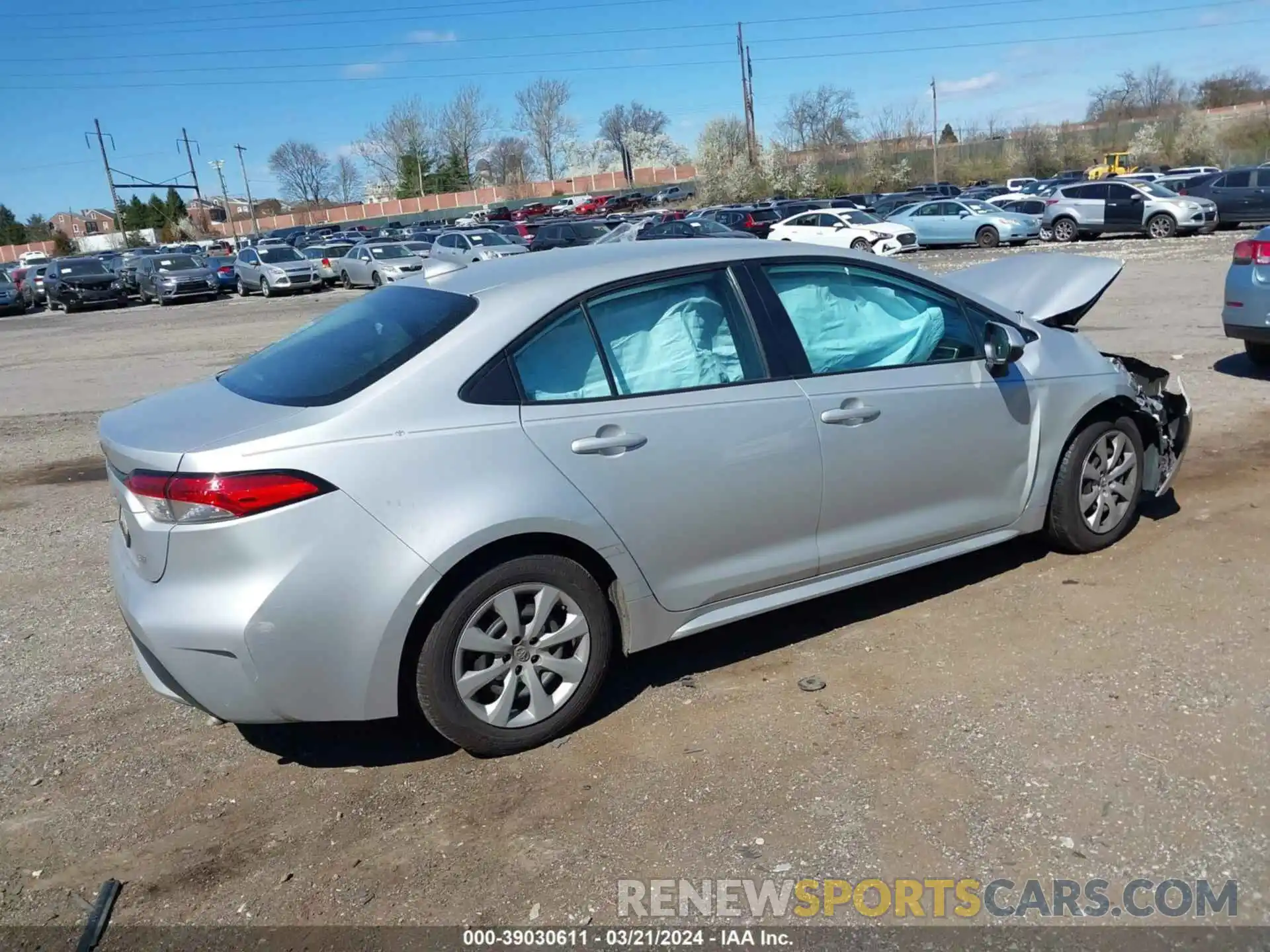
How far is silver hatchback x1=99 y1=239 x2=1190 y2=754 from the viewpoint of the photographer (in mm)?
3236

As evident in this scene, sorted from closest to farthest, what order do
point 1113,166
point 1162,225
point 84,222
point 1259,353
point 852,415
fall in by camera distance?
point 852,415, point 1259,353, point 1162,225, point 1113,166, point 84,222

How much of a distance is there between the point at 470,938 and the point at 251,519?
55.1 inches

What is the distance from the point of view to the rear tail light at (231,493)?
125 inches

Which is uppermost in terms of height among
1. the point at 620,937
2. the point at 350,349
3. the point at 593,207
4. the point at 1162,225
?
the point at 593,207

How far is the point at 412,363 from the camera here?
350 centimetres

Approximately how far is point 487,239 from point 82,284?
1315 centimetres

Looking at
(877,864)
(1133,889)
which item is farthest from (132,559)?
(1133,889)

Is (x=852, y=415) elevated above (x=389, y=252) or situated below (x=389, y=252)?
below

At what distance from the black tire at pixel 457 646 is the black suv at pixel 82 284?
34.5 metres

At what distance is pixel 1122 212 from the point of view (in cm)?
2830

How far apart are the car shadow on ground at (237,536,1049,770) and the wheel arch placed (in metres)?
0.25

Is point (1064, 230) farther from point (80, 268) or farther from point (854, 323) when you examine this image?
point (80, 268)

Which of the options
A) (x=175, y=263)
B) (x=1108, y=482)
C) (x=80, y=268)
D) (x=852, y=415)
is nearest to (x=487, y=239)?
(x=175, y=263)

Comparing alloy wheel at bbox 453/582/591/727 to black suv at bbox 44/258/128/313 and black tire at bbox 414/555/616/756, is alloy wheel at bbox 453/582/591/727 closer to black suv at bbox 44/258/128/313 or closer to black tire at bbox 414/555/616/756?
black tire at bbox 414/555/616/756
